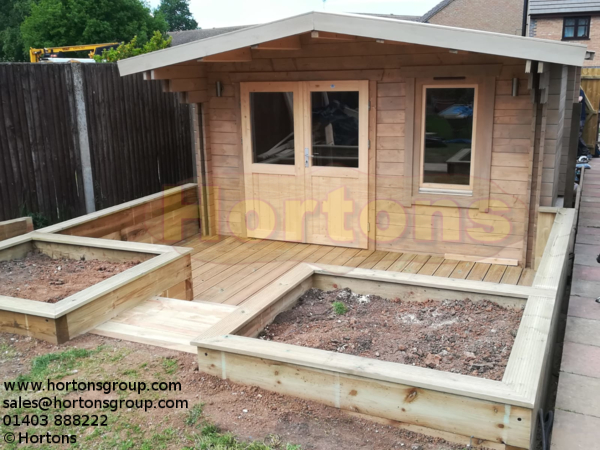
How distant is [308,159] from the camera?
266 inches

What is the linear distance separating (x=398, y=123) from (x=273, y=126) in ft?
4.95

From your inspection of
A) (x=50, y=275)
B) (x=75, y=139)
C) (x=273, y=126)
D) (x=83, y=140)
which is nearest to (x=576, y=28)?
(x=273, y=126)

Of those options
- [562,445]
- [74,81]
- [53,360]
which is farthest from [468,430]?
[74,81]

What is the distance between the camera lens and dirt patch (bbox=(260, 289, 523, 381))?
10.3 feet

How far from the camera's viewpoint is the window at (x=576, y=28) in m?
27.5

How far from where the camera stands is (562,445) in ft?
8.42

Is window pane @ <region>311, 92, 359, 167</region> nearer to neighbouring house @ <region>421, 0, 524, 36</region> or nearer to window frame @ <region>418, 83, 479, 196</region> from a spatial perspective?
window frame @ <region>418, 83, 479, 196</region>

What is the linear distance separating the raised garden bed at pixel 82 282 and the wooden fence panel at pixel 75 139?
119 cm

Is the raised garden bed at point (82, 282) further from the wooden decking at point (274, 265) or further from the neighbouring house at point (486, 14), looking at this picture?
the neighbouring house at point (486, 14)

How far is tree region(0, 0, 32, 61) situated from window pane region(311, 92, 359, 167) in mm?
35467

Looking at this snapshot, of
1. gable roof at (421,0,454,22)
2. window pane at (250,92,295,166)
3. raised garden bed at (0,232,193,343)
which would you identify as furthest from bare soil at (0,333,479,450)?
gable roof at (421,0,454,22)

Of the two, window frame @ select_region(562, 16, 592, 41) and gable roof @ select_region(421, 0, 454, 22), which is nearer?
window frame @ select_region(562, 16, 592, 41)

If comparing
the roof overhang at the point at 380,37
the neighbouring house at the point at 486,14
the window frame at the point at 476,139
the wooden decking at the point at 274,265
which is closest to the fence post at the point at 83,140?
the roof overhang at the point at 380,37

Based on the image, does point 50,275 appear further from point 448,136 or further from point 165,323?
point 448,136
